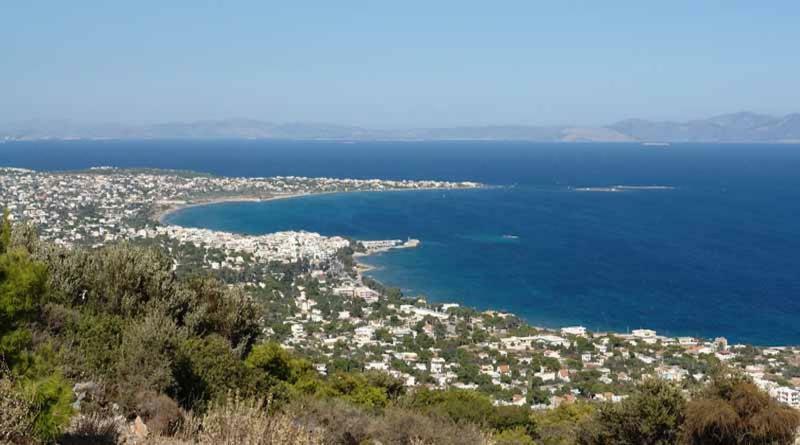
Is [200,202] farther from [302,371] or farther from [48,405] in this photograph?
[48,405]

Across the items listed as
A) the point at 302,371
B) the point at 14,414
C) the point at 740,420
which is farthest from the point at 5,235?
the point at 302,371

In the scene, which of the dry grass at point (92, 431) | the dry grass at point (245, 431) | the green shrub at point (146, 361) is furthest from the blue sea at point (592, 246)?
the dry grass at point (245, 431)

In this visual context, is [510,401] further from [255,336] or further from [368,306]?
[368,306]

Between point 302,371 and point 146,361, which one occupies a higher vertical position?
point 146,361

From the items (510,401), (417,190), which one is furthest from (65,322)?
(417,190)

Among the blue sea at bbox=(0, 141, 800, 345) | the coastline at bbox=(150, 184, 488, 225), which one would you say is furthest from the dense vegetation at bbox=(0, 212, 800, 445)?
the coastline at bbox=(150, 184, 488, 225)

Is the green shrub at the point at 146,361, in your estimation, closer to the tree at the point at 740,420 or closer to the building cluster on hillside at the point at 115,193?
the tree at the point at 740,420
